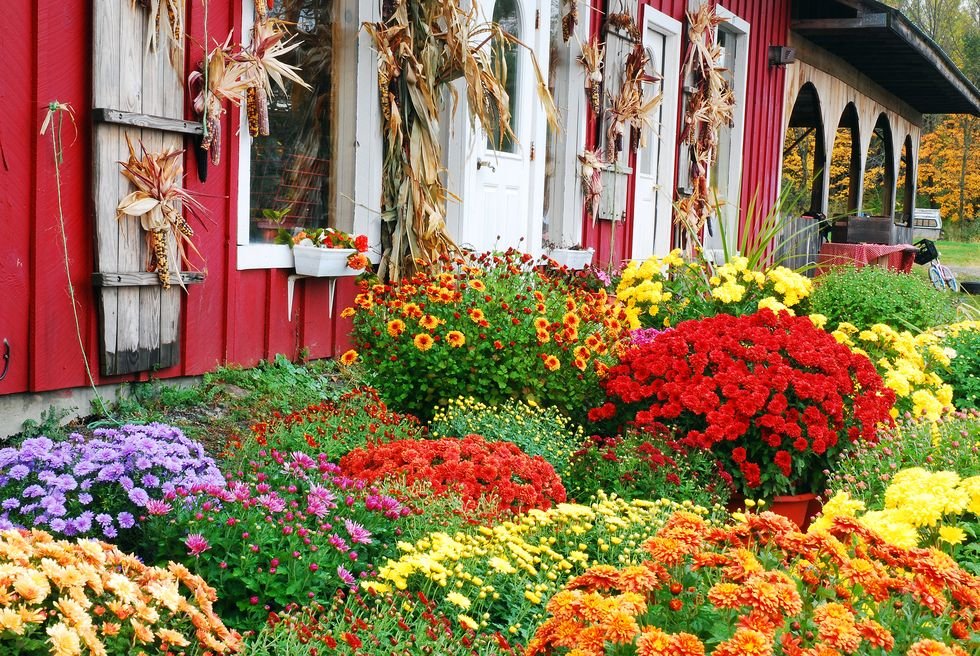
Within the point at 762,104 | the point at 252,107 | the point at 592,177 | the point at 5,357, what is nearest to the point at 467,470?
the point at 5,357

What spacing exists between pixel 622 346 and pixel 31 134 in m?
2.87

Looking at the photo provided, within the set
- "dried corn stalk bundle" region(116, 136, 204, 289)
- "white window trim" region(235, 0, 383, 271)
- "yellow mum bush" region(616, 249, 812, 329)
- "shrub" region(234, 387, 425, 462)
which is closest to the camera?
"shrub" region(234, 387, 425, 462)

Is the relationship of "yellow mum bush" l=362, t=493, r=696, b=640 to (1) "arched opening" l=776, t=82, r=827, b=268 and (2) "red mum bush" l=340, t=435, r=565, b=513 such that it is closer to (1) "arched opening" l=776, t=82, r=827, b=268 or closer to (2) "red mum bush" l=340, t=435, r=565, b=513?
(2) "red mum bush" l=340, t=435, r=565, b=513

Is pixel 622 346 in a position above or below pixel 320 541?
above

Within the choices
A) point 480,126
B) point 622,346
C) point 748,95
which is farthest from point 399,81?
point 748,95

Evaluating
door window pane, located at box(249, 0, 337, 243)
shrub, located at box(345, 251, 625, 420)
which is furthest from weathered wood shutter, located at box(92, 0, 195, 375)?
shrub, located at box(345, 251, 625, 420)

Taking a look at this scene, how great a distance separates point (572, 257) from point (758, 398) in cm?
334

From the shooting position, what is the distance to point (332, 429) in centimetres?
382

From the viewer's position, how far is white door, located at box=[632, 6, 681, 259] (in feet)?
29.1

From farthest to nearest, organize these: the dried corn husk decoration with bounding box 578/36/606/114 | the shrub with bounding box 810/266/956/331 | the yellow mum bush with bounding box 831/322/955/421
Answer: the dried corn husk decoration with bounding box 578/36/606/114 < the shrub with bounding box 810/266/956/331 < the yellow mum bush with bounding box 831/322/955/421

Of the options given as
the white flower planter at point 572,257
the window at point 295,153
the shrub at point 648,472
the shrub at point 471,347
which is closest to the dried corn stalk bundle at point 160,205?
the window at point 295,153

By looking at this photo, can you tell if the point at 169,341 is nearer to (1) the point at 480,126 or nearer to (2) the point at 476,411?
(2) the point at 476,411

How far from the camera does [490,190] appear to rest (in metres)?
6.59

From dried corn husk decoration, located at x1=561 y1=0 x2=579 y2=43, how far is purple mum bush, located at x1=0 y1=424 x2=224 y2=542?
5284 mm
